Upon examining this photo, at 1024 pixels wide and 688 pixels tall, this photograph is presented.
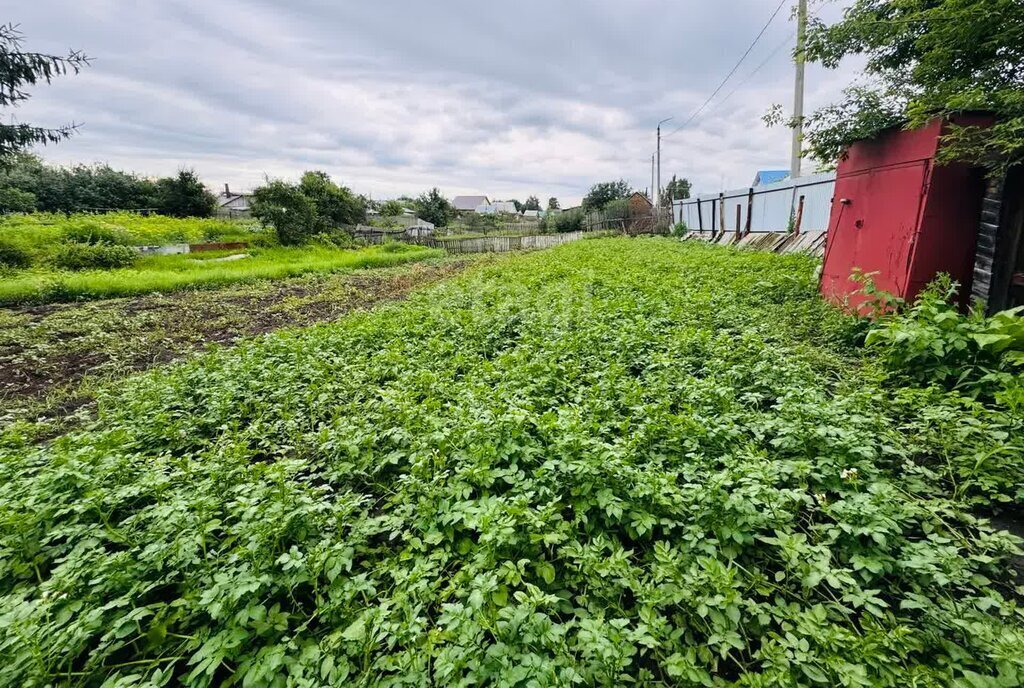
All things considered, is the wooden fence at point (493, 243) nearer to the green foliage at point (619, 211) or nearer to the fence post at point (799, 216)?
the green foliage at point (619, 211)

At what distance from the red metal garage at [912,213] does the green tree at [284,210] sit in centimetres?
2217

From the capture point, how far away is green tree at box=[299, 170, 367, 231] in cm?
2407

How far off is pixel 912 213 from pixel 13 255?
20433mm

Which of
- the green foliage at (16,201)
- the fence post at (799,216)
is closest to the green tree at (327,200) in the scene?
the green foliage at (16,201)

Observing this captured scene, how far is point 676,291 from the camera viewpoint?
6.74 meters

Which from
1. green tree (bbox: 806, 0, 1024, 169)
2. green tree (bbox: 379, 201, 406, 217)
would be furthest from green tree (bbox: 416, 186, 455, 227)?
green tree (bbox: 806, 0, 1024, 169)

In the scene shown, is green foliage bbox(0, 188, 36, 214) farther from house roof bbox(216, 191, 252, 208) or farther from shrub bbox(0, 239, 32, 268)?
house roof bbox(216, 191, 252, 208)

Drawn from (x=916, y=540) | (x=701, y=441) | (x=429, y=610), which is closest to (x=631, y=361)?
(x=701, y=441)

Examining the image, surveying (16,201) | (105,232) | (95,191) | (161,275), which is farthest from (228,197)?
(161,275)

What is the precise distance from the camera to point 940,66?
13.4 ft

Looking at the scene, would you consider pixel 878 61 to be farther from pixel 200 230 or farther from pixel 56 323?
pixel 200 230

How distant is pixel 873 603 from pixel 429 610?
5.78ft

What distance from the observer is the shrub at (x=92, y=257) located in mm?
13320

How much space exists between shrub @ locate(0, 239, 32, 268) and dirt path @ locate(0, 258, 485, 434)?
567 centimetres
